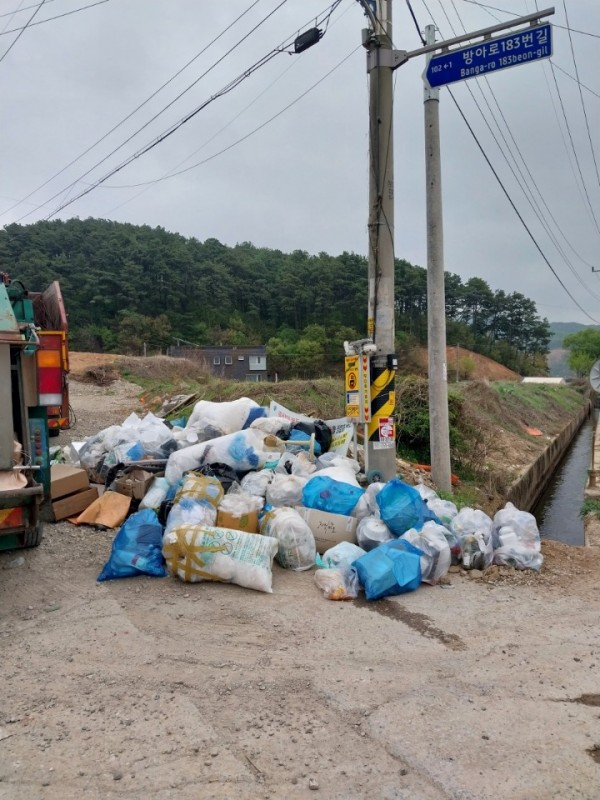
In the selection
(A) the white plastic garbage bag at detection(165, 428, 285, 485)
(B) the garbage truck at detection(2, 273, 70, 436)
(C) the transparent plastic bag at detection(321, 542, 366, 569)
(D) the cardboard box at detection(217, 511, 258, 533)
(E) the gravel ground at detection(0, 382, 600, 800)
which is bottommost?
(E) the gravel ground at detection(0, 382, 600, 800)

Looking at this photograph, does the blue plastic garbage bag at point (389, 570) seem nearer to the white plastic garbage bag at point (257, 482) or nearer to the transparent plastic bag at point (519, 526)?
the transparent plastic bag at point (519, 526)

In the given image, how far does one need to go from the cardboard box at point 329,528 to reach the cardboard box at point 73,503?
2099 millimetres

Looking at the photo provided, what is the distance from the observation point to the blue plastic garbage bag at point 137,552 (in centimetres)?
425

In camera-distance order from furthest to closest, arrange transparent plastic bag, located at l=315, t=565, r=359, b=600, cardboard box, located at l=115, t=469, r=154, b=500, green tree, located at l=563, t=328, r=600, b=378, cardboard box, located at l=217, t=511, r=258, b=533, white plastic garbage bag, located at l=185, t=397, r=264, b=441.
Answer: green tree, located at l=563, t=328, r=600, b=378, white plastic garbage bag, located at l=185, t=397, r=264, b=441, cardboard box, located at l=115, t=469, r=154, b=500, cardboard box, located at l=217, t=511, r=258, b=533, transparent plastic bag, located at l=315, t=565, r=359, b=600

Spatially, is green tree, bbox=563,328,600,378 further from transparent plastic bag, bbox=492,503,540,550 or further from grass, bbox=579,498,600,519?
transparent plastic bag, bbox=492,503,540,550

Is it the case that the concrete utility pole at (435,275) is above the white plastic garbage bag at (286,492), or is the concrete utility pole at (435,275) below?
above

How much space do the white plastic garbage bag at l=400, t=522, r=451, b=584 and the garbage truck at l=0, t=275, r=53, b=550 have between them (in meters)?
2.70

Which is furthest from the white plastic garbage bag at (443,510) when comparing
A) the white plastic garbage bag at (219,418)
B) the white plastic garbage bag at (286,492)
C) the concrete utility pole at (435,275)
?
the white plastic garbage bag at (219,418)

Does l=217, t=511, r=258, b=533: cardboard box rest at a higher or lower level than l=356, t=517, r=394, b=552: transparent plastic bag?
higher

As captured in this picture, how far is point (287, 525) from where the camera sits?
4.54 meters

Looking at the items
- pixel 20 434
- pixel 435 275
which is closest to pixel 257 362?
pixel 435 275

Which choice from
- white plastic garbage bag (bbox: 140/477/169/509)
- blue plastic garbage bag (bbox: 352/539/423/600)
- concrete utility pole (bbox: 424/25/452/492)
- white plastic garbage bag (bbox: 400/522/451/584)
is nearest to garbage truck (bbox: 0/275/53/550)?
white plastic garbage bag (bbox: 140/477/169/509)

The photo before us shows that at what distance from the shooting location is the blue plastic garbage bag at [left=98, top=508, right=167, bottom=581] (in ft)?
13.9

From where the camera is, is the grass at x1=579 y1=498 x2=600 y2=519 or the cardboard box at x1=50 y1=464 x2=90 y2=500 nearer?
the cardboard box at x1=50 y1=464 x2=90 y2=500
